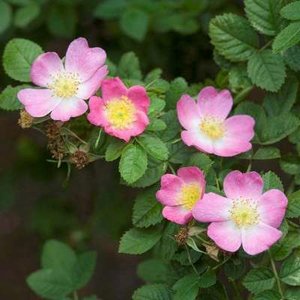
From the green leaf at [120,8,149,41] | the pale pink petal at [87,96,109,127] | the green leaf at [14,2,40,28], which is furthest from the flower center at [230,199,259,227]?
the green leaf at [14,2,40,28]

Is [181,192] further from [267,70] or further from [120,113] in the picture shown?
[267,70]

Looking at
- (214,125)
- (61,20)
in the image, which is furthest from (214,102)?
(61,20)

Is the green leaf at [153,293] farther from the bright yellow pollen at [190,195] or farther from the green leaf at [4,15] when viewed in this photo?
the green leaf at [4,15]

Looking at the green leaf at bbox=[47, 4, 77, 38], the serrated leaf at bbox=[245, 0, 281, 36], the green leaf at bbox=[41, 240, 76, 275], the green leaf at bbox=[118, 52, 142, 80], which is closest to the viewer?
the serrated leaf at bbox=[245, 0, 281, 36]

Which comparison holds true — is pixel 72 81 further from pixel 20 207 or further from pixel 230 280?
pixel 20 207

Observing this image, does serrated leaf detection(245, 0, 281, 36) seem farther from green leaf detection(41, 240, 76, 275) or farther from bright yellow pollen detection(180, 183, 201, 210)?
green leaf detection(41, 240, 76, 275)

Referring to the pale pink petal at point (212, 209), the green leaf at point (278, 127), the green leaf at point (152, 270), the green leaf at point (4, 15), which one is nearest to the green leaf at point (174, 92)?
the green leaf at point (278, 127)

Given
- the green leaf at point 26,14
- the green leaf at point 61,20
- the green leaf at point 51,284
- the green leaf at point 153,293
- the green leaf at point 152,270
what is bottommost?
the green leaf at point 152,270
